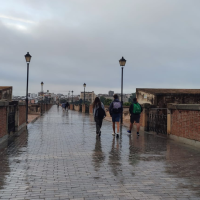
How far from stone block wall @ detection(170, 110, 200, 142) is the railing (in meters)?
1.18

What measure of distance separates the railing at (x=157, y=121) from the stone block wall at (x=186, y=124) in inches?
46.3

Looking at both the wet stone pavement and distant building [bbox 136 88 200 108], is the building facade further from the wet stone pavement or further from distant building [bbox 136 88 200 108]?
the wet stone pavement

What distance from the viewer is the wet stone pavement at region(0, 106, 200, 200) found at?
4.76m

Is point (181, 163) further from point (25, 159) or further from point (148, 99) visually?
point (148, 99)

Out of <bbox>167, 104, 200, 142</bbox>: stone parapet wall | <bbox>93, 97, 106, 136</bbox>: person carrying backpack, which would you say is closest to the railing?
<bbox>167, 104, 200, 142</bbox>: stone parapet wall

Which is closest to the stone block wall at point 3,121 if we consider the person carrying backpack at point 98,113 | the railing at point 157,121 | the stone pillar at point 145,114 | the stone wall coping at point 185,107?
the person carrying backpack at point 98,113

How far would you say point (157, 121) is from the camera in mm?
14016

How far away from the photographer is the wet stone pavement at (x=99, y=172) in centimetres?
476

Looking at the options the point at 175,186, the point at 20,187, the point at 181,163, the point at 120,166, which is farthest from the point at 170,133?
the point at 20,187

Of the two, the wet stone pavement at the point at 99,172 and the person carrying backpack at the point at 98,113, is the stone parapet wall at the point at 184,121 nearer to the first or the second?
the wet stone pavement at the point at 99,172

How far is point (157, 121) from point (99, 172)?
27.4 feet

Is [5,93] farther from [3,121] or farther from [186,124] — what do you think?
[186,124]

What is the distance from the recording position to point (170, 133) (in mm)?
12164

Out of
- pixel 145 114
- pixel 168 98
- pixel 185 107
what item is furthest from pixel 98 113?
pixel 168 98
